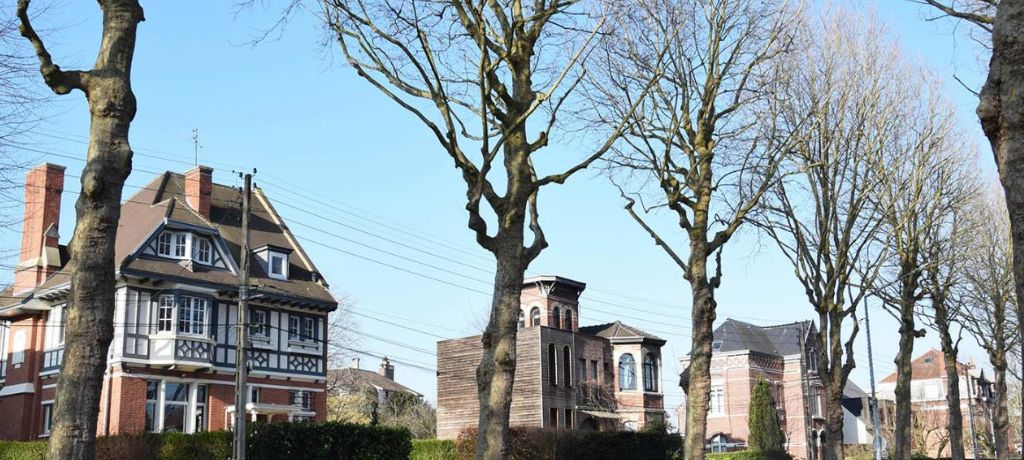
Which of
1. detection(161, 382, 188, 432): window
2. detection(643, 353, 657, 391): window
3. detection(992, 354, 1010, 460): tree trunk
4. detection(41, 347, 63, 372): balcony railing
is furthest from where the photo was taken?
detection(643, 353, 657, 391): window

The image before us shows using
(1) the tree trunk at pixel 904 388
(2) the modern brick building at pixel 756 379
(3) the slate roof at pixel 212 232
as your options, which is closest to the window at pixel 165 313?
(3) the slate roof at pixel 212 232

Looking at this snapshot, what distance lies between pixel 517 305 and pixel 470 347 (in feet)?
127

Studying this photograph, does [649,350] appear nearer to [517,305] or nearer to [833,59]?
[833,59]

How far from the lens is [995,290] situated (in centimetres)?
3347

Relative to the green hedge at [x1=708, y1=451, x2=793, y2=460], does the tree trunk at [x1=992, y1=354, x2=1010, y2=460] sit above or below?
above

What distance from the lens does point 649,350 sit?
182ft

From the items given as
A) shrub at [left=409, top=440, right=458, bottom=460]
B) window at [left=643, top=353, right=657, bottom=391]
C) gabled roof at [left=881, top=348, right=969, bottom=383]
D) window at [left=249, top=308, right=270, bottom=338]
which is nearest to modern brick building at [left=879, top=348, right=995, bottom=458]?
gabled roof at [left=881, top=348, right=969, bottom=383]

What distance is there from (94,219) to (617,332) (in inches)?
1932

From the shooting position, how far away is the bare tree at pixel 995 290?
3300cm

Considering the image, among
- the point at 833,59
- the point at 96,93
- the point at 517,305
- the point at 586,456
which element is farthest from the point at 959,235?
the point at 96,93

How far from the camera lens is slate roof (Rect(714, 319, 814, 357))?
65.2m

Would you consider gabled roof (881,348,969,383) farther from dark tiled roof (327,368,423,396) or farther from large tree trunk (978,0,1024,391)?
large tree trunk (978,0,1024,391)

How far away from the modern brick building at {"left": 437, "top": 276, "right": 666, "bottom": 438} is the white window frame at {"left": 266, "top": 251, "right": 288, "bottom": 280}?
12.9m

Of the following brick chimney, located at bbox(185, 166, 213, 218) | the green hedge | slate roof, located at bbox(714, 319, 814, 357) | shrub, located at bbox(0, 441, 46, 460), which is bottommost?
the green hedge
